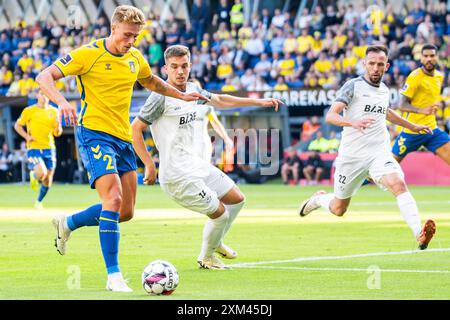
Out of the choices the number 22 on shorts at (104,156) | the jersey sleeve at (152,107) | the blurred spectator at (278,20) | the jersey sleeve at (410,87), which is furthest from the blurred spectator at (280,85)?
the number 22 on shorts at (104,156)

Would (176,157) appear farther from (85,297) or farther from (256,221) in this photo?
(256,221)

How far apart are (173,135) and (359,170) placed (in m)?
2.74

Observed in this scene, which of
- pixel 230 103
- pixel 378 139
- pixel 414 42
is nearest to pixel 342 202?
pixel 378 139

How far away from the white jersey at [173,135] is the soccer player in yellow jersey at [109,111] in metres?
1.03

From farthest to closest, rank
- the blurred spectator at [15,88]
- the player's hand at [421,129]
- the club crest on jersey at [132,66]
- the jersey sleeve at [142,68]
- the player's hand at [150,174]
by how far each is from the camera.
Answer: the blurred spectator at [15,88], the player's hand at [421,129], the player's hand at [150,174], the jersey sleeve at [142,68], the club crest on jersey at [132,66]

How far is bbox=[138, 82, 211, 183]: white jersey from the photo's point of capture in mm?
11508

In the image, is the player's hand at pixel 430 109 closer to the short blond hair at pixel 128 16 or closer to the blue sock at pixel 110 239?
the short blond hair at pixel 128 16

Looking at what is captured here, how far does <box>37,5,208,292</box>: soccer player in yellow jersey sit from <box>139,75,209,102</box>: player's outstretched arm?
173 millimetres

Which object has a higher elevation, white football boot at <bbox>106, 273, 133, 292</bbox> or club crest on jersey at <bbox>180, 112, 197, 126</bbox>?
club crest on jersey at <bbox>180, 112, 197, 126</bbox>

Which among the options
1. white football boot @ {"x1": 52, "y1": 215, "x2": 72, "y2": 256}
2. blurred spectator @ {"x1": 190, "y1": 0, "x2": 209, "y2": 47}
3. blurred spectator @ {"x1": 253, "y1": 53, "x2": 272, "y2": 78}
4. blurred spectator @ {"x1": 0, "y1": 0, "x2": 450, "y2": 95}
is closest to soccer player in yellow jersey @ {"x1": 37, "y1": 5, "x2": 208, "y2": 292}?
white football boot @ {"x1": 52, "y1": 215, "x2": 72, "y2": 256}

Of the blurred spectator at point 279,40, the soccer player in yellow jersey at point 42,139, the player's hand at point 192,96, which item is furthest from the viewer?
the blurred spectator at point 279,40

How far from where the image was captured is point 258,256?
42.0 feet

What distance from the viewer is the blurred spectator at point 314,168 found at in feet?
112

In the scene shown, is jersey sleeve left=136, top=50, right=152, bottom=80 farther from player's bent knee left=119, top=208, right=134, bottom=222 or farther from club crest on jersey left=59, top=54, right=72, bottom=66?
player's bent knee left=119, top=208, right=134, bottom=222
